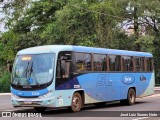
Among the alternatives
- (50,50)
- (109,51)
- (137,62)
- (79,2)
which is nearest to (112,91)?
(109,51)

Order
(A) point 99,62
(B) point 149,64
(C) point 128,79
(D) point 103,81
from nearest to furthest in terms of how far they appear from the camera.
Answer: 1. (A) point 99,62
2. (D) point 103,81
3. (C) point 128,79
4. (B) point 149,64

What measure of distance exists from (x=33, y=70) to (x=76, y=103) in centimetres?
245

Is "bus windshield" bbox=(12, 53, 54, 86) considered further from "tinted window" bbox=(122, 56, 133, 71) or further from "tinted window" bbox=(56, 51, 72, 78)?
"tinted window" bbox=(122, 56, 133, 71)

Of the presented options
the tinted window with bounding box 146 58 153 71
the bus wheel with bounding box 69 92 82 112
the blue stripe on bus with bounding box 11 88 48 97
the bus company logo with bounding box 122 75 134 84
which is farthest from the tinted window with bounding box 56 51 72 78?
the tinted window with bounding box 146 58 153 71

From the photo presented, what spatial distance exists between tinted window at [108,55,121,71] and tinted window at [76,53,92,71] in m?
1.96

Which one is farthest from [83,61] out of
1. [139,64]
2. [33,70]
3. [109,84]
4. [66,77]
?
[139,64]

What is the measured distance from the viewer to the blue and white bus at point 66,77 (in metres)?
16.6

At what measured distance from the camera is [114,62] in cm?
2117

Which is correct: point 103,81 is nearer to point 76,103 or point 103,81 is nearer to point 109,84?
point 109,84

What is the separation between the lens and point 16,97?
16891 millimetres

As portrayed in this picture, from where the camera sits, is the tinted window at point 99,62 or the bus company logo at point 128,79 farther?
the bus company logo at point 128,79

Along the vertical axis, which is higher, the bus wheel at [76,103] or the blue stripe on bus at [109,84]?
the blue stripe on bus at [109,84]

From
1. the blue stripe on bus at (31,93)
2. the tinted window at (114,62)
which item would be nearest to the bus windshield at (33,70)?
the blue stripe on bus at (31,93)

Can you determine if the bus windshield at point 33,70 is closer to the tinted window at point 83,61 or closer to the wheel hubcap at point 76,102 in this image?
the tinted window at point 83,61
